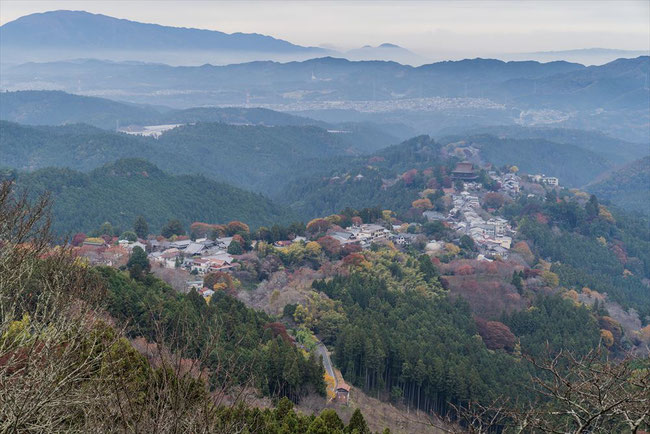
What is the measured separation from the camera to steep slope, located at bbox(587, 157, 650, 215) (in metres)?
89.3

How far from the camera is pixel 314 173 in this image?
314ft

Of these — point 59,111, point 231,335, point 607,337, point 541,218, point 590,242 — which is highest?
point 231,335

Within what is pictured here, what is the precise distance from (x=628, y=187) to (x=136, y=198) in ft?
232

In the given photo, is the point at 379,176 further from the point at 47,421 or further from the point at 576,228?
the point at 47,421

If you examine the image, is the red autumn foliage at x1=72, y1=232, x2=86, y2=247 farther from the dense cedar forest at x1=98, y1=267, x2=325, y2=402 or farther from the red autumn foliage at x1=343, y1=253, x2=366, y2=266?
the dense cedar forest at x1=98, y1=267, x2=325, y2=402

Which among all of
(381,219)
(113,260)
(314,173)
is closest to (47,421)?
(113,260)

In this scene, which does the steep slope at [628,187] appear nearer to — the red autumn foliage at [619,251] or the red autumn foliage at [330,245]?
the red autumn foliage at [619,251]

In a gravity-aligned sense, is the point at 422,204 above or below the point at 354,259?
below

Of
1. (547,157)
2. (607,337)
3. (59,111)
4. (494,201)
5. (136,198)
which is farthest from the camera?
(59,111)

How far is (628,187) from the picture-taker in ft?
312

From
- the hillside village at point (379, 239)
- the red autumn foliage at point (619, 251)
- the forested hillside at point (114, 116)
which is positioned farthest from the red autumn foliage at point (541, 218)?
the forested hillside at point (114, 116)

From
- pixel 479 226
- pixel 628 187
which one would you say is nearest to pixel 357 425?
pixel 479 226

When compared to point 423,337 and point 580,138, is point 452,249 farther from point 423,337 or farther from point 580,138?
point 580,138

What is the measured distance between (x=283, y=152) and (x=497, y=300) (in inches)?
3144
